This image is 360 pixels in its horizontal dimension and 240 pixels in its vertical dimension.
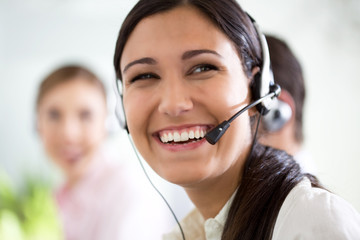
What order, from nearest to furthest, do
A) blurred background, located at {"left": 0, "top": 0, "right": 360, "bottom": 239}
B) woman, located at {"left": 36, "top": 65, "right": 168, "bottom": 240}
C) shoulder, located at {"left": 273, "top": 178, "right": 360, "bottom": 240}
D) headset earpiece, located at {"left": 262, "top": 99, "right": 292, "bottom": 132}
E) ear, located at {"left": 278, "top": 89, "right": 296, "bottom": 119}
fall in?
shoulder, located at {"left": 273, "top": 178, "right": 360, "bottom": 240}
headset earpiece, located at {"left": 262, "top": 99, "right": 292, "bottom": 132}
ear, located at {"left": 278, "top": 89, "right": 296, "bottom": 119}
woman, located at {"left": 36, "top": 65, "right": 168, "bottom": 240}
blurred background, located at {"left": 0, "top": 0, "right": 360, "bottom": 239}

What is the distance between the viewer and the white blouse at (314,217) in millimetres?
642

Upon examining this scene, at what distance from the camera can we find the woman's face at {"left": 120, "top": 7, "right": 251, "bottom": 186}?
0.83 metres

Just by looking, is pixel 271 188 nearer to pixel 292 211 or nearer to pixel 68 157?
pixel 292 211

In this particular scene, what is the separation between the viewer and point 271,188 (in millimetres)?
828

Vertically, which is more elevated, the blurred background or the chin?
the blurred background

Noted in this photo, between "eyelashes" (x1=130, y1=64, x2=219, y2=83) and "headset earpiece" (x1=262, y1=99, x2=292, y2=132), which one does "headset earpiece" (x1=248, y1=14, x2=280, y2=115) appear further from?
"headset earpiece" (x1=262, y1=99, x2=292, y2=132)

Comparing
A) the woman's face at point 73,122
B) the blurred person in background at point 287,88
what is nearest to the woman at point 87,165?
the woman's face at point 73,122

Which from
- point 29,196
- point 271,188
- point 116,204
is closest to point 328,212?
point 271,188

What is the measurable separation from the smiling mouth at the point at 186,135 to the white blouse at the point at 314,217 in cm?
21

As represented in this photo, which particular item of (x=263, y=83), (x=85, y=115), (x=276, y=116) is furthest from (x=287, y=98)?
(x=85, y=115)

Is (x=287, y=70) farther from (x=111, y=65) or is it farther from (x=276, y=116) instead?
(x=111, y=65)

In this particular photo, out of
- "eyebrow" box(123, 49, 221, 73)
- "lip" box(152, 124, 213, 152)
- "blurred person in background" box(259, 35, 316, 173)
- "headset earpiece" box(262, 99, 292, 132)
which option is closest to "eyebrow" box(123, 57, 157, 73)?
"eyebrow" box(123, 49, 221, 73)

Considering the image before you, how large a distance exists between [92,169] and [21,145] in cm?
197

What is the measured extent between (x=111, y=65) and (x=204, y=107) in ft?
9.67
